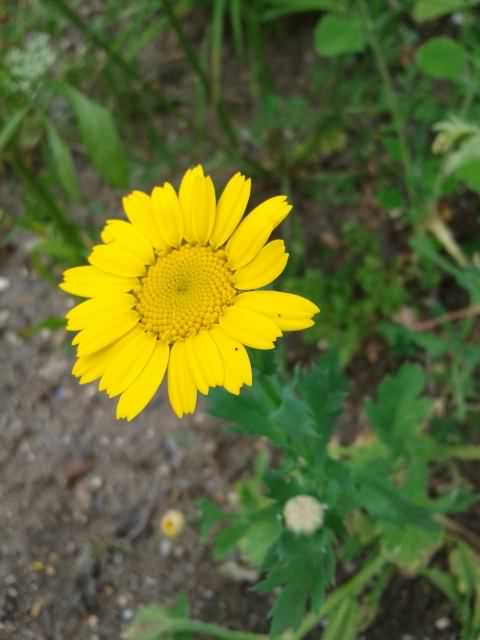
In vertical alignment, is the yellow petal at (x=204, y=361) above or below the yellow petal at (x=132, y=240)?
below

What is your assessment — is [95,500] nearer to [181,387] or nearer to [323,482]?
[323,482]

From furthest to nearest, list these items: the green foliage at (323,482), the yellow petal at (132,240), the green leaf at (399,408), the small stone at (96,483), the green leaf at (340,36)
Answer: the small stone at (96,483), the green leaf at (340,36), the green leaf at (399,408), the green foliage at (323,482), the yellow petal at (132,240)

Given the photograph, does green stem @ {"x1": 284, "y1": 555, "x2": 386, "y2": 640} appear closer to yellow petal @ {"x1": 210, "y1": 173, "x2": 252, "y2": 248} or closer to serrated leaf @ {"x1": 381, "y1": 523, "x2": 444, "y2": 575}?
serrated leaf @ {"x1": 381, "y1": 523, "x2": 444, "y2": 575}

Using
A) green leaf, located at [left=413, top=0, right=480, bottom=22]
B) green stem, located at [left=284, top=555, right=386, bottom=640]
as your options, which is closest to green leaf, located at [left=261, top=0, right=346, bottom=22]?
green leaf, located at [left=413, top=0, right=480, bottom=22]

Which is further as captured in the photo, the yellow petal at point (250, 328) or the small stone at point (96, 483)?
the small stone at point (96, 483)

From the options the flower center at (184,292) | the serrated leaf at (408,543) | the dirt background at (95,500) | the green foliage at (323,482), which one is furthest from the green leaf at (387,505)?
the flower center at (184,292)

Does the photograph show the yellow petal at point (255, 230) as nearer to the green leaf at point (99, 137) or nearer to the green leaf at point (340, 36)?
the green leaf at point (99, 137)

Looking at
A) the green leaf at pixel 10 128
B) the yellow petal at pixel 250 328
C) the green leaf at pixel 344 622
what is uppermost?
the green leaf at pixel 10 128
